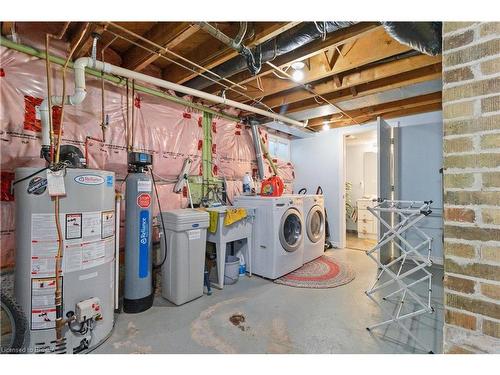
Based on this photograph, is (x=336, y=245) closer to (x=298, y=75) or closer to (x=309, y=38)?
(x=298, y=75)

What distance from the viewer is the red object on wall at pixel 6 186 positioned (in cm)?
179

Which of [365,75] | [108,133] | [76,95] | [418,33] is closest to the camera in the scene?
[418,33]

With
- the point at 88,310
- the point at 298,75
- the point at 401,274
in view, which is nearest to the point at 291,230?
the point at 401,274

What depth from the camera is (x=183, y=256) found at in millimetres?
2281

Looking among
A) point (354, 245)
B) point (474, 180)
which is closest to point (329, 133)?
point (354, 245)

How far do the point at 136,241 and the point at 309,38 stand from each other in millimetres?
2172

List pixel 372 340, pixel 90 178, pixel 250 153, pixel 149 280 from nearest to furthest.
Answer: pixel 90 178 < pixel 372 340 < pixel 149 280 < pixel 250 153

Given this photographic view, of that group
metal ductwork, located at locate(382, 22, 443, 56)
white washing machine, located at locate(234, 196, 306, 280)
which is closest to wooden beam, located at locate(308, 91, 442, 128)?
white washing machine, located at locate(234, 196, 306, 280)

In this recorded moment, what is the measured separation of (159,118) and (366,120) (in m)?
3.43

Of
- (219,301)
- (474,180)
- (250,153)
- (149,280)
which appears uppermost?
(250,153)

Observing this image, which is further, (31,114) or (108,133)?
(108,133)

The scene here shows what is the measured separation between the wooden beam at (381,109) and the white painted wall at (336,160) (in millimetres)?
290

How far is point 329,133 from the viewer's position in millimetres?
4633

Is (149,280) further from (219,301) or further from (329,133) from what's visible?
(329,133)
